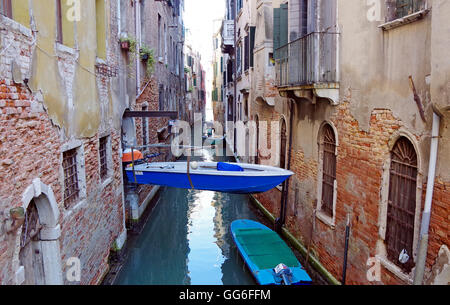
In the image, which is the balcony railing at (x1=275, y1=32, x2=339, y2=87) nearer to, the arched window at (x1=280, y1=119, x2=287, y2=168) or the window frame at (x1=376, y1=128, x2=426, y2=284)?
the window frame at (x1=376, y1=128, x2=426, y2=284)

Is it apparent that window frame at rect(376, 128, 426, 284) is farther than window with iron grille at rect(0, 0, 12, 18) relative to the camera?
Yes

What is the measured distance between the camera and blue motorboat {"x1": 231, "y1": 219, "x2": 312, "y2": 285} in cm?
694

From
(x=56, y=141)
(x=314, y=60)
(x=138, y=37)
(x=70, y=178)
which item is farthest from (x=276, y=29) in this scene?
(x=56, y=141)

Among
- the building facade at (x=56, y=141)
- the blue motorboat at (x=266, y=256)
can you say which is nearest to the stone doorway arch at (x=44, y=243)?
the building facade at (x=56, y=141)

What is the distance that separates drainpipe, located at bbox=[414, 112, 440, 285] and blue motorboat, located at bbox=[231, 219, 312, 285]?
8.56 ft

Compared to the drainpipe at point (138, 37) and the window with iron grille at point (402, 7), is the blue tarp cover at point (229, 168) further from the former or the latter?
the drainpipe at point (138, 37)

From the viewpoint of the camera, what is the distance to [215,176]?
7.72 metres

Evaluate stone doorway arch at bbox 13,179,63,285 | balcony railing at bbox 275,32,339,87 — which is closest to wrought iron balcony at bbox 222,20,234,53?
balcony railing at bbox 275,32,339,87

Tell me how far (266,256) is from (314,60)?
3.98 m

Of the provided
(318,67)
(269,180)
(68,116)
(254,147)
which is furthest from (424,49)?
(254,147)

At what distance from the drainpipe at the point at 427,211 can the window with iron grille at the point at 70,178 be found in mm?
4912

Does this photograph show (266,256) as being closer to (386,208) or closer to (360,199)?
(360,199)

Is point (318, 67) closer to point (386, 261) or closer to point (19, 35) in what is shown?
point (386, 261)

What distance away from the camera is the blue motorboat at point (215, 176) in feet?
24.9
